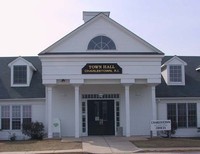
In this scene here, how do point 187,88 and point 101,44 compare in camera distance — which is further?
point 187,88

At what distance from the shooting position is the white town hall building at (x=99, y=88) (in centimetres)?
2612

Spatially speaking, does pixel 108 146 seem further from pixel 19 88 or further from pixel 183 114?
pixel 19 88

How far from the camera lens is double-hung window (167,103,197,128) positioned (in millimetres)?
28297

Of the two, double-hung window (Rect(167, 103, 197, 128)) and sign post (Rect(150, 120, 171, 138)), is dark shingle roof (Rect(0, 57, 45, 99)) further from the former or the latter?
double-hung window (Rect(167, 103, 197, 128))

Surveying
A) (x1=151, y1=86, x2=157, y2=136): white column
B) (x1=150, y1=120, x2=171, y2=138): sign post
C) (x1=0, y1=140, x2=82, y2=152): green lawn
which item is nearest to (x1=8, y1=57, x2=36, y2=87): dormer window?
(x1=0, y1=140, x2=82, y2=152): green lawn

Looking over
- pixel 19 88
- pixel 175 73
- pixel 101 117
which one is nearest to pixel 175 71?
pixel 175 73

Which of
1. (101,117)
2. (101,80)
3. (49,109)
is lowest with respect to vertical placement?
(101,117)

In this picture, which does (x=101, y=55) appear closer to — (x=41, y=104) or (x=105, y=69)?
(x=105, y=69)

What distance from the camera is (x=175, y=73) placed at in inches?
1177

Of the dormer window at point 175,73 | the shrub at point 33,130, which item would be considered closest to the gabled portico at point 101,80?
the shrub at point 33,130

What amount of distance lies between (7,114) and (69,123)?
4465 millimetres

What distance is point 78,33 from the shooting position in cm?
2673

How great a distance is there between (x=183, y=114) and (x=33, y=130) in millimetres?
10861

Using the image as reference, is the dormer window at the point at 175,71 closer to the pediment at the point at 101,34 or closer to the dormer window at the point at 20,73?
the pediment at the point at 101,34
